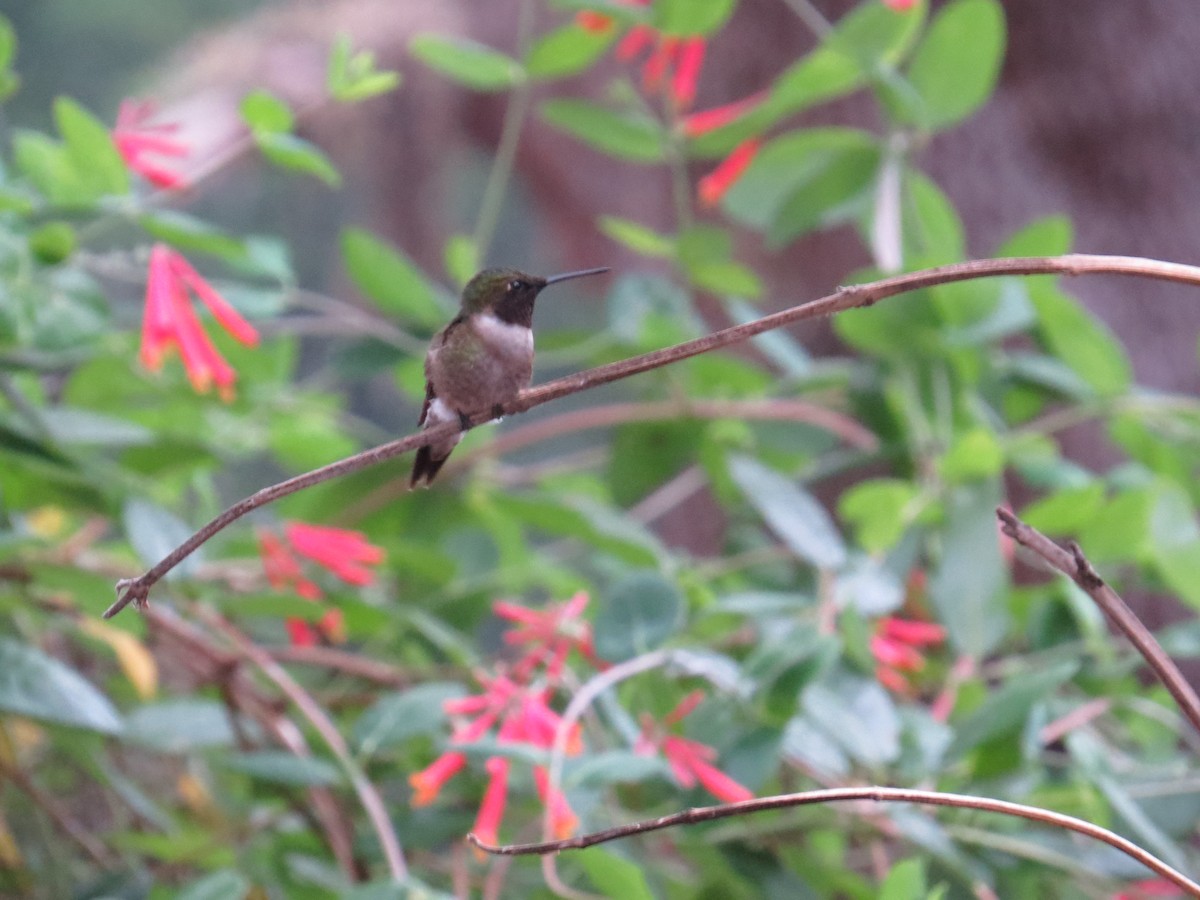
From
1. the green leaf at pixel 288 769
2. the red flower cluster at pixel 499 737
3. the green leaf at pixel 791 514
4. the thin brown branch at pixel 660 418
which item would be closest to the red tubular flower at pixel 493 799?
the red flower cluster at pixel 499 737

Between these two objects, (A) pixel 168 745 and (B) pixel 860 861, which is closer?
(A) pixel 168 745

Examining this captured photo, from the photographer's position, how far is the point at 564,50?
1.11m

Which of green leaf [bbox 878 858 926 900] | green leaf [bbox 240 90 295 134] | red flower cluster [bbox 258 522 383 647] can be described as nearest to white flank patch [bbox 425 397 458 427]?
red flower cluster [bbox 258 522 383 647]

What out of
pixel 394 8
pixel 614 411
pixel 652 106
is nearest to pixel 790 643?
pixel 614 411

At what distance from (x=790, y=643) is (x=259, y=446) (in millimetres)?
622

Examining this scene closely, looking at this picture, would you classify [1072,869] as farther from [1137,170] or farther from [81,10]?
[81,10]

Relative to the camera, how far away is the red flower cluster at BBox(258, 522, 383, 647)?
92 centimetres

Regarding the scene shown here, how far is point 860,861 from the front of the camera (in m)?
1.12

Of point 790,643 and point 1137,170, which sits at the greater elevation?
point 1137,170

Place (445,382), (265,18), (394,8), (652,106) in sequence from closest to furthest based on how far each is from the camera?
1. (445,382)
2. (652,106)
3. (394,8)
4. (265,18)

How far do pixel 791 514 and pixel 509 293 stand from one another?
0.32 meters

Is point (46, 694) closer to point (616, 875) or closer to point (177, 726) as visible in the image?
point (177, 726)

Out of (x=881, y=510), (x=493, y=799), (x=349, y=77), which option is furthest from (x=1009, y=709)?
(x=349, y=77)

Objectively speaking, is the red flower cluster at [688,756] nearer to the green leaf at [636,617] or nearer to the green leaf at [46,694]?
the green leaf at [636,617]
